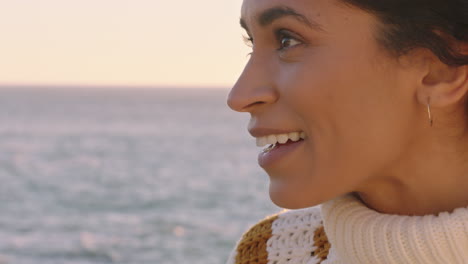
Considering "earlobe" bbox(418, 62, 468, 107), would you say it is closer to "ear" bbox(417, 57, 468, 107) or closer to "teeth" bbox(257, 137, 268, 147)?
"ear" bbox(417, 57, 468, 107)

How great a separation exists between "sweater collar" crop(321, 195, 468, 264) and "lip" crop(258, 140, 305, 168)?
0.26 metres

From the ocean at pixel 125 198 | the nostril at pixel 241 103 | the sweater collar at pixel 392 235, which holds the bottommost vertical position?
the sweater collar at pixel 392 235

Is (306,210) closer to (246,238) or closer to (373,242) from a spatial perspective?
(246,238)

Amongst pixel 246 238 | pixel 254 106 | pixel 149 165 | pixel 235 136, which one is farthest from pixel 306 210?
pixel 235 136

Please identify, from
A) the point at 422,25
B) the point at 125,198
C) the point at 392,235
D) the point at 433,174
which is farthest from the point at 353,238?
the point at 125,198

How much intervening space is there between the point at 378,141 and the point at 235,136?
54704mm

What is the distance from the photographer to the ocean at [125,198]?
60.2 feet

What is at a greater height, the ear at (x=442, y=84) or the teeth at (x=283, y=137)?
the ear at (x=442, y=84)

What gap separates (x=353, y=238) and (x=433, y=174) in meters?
0.27

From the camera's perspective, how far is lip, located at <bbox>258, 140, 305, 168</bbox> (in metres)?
2.11

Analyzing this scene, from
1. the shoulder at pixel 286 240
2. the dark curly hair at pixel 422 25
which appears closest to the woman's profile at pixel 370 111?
the dark curly hair at pixel 422 25

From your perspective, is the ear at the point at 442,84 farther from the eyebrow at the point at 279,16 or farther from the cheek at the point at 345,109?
the eyebrow at the point at 279,16

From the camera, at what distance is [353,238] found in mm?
2193

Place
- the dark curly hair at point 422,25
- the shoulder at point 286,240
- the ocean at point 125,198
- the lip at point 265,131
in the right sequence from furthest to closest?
the ocean at point 125,198 → the shoulder at point 286,240 → the lip at point 265,131 → the dark curly hair at point 422,25
